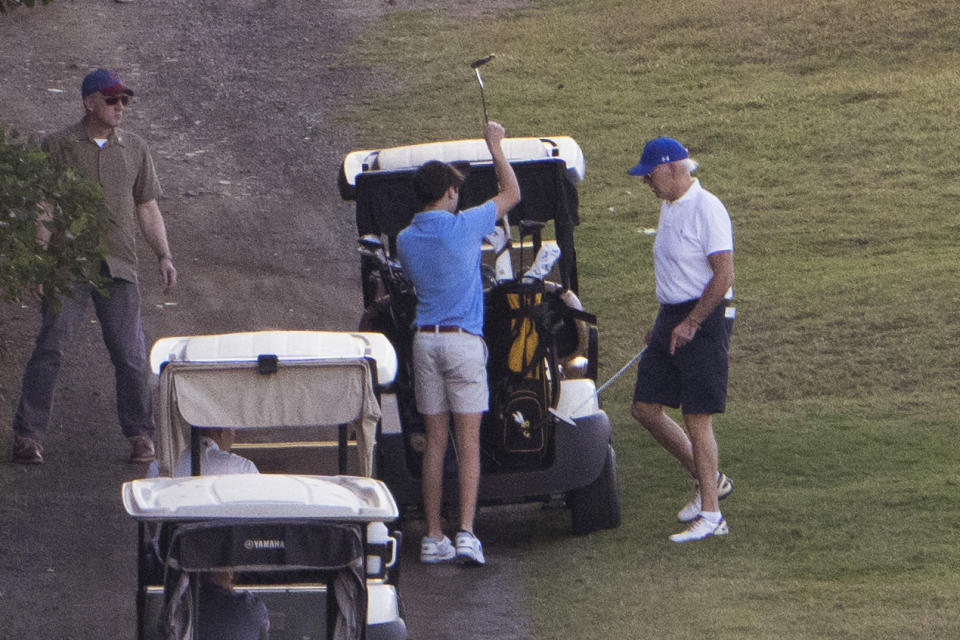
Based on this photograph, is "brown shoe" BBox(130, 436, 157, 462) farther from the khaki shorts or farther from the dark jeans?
the khaki shorts

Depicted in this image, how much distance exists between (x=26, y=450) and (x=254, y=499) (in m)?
4.29

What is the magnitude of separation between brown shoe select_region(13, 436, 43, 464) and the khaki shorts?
8.78ft

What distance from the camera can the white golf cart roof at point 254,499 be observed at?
463 cm

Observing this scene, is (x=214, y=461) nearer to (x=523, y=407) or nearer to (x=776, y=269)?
(x=523, y=407)

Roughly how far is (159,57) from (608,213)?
731 cm

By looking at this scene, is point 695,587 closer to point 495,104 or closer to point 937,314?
point 937,314

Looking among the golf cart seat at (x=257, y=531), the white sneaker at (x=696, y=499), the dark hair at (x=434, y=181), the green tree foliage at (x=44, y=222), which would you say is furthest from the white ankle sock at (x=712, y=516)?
the green tree foliage at (x=44, y=222)

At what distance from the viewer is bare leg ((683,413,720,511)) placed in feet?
23.6

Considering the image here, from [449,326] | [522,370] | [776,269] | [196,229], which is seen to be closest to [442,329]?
[449,326]

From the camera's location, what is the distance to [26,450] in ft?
28.0

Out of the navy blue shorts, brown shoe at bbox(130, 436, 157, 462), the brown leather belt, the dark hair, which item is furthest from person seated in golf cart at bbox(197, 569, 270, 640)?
brown shoe at bbox(130, 436, 157, 462)

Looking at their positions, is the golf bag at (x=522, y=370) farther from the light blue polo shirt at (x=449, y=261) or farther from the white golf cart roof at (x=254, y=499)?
the white golf cart roof at (x=254, y=499)

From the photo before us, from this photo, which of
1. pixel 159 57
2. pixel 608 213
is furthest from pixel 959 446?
pixel 159 57

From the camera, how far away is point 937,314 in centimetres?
1127
